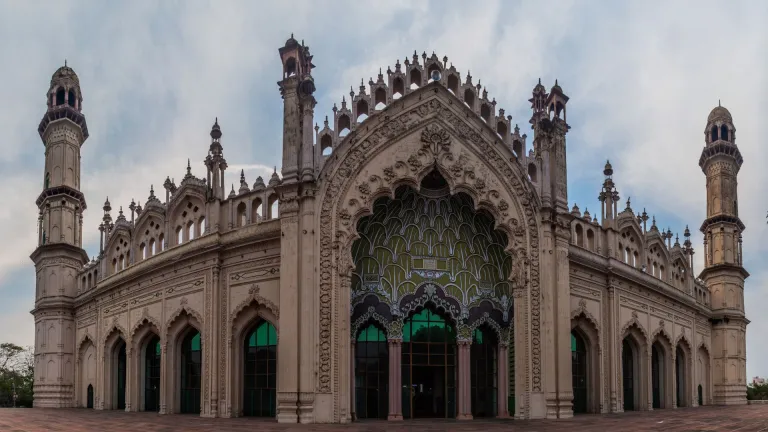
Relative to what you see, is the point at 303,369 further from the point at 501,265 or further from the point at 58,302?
the point at 58,302

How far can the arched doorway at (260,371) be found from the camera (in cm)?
2730

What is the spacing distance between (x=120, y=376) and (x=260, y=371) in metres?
11.3

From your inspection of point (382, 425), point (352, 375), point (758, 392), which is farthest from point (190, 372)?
point (758, 392)

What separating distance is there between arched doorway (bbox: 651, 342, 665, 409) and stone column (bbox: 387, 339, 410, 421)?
17538mm

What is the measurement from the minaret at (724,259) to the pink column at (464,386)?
25484 millimetres

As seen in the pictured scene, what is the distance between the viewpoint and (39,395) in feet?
129

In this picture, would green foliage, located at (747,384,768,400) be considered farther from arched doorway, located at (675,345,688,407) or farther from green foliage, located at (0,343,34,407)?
green foliage, located at (0,343,34,407)

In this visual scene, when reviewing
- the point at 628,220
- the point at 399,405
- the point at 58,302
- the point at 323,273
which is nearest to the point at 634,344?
the point at 628,220

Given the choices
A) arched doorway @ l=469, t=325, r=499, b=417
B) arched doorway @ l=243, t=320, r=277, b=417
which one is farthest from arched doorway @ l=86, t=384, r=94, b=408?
arched doorway @ l=469, t=325, r=499, b=417

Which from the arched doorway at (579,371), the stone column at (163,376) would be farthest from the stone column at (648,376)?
the stone column at (163,376)

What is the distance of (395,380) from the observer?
26547mm

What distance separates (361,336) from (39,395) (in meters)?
21.6

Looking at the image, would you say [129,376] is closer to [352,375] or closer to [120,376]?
[120,376]

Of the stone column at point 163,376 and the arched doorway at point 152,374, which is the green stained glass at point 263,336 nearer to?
the stone column at point 163,376
